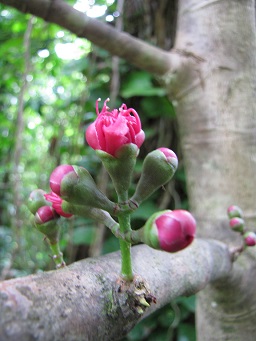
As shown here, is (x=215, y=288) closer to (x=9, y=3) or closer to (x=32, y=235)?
(x=9, y=3)

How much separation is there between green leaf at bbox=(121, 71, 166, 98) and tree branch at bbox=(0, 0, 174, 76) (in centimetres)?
39

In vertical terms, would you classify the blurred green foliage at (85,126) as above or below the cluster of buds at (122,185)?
below

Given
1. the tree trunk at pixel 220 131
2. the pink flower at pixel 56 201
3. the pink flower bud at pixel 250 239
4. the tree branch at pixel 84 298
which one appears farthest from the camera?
the tree trunk at pixel 220 131

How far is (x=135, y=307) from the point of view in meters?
0.39

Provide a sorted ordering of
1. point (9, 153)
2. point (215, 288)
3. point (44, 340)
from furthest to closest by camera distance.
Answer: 1. point (9, 153)
2. point (215, 288)
3. point (44, 340)

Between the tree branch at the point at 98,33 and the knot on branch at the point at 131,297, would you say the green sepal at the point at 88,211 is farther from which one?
the tree branch at the point at 98,33

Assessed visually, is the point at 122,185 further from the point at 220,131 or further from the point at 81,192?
the point at 220,131

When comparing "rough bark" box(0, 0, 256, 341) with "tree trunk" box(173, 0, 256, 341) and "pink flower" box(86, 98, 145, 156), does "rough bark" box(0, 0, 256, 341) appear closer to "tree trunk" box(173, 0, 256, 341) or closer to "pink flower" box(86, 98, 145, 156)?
"tree trunk" box(173, 0, 256, 341)

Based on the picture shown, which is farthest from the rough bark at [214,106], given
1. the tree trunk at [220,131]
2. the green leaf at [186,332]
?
the green leaf at [186,332]

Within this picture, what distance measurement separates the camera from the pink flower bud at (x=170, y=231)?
32 cm

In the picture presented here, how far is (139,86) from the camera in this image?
53.7 inches

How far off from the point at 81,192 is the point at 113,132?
0.20 feet

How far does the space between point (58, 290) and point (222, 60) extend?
72 centimetres

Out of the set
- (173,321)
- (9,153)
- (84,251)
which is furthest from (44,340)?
(9,153)
